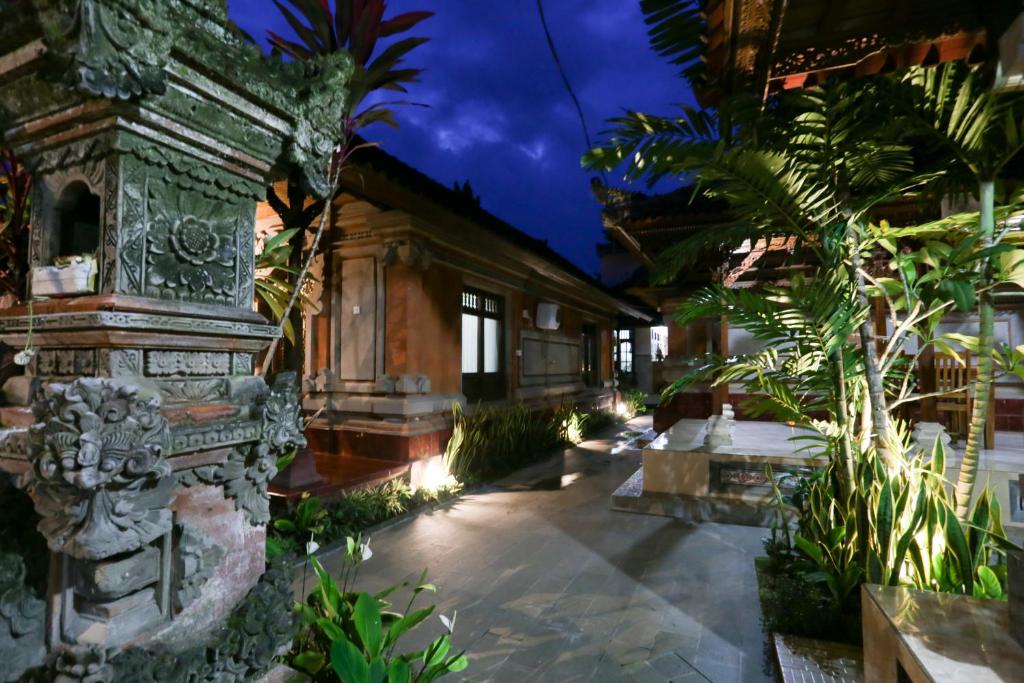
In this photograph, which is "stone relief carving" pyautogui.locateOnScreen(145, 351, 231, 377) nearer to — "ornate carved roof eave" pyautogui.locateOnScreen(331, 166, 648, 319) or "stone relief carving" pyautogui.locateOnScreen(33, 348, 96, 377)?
"stone relief carving" pyautogui.locateOnScreen(33, 348, 96, 377)

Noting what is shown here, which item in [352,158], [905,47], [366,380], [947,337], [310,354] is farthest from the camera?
[310,354]

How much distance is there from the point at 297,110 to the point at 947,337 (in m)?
3.39

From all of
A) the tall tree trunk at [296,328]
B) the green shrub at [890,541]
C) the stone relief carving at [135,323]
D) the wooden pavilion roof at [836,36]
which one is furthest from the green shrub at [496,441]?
the wooden pavilion roof at [836,36]

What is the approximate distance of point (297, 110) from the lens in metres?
2.01

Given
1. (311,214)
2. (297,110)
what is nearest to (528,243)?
(311,214)

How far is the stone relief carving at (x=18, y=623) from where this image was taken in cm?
159

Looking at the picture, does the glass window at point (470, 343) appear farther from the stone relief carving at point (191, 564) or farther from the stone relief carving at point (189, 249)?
the stone relief carving at point (191, 564)

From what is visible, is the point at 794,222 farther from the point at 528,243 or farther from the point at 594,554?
the point at 528,243

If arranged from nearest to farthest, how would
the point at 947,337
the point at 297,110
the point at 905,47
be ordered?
the point at 297,110
the point at 905,47
the point at 947,337

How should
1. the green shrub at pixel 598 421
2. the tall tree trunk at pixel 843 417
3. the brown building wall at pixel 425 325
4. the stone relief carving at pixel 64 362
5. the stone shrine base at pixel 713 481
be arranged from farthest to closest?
the green shrub at pixel 598 421 < the brown building wall at pixel 425 325 < the stone shrine base at pixel 713 481 < the tall tree trunk at pixel 843 417 < the stone relief carving at pixel 64 362

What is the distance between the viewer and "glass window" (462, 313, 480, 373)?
8288mm

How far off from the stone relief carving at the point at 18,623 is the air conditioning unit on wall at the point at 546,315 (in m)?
8.86

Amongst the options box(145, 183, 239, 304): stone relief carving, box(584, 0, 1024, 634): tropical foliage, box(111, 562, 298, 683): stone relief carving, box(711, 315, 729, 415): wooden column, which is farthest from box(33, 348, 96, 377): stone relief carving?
box(711, 315, 729, 415): wooden column

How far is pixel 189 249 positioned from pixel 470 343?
6.73 meters
